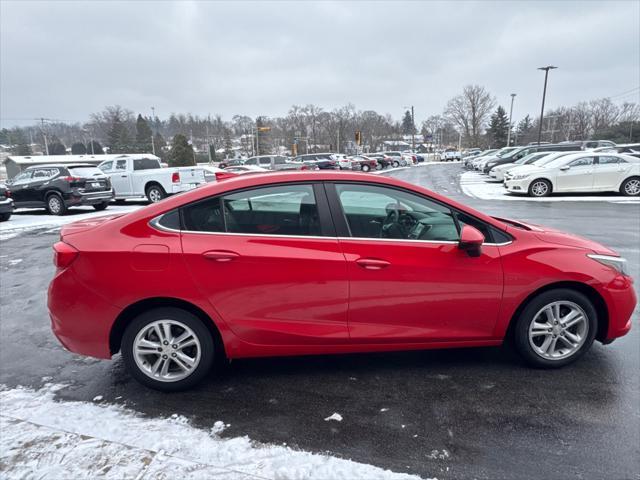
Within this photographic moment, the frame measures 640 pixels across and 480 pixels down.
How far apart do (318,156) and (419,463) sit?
38446 millimetres

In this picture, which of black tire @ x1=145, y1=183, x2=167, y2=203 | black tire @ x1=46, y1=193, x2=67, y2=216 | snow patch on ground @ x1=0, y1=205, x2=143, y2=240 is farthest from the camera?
black tire @ x1=145, y1=183, x2=167, y2=203

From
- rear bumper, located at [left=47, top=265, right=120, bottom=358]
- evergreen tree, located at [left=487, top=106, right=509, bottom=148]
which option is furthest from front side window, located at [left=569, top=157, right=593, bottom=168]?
evergreen tree, located at [left=487, top=106, right=509, bottom=148]

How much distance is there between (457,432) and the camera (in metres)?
2.63

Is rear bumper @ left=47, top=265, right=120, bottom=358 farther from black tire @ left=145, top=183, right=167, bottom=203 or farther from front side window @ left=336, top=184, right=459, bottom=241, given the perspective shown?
black tire @ left=145, top=183, right=167, bottom=203

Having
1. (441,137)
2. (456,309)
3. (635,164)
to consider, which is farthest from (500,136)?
(456,309)

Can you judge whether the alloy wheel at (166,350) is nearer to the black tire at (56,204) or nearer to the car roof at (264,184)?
the car roof at (264,184)

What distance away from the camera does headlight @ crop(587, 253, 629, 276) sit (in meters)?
3.26

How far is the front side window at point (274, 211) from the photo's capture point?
3.05 m

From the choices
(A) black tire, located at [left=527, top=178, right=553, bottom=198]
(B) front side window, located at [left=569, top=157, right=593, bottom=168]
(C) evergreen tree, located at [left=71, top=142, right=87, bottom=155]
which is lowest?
(A) black tire, located at [left=527, top=178, right=553, bottom=198]

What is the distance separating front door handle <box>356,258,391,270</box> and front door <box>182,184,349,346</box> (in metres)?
0.13

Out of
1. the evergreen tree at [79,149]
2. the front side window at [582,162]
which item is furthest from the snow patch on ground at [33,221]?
the evergreen tree at [79,149]

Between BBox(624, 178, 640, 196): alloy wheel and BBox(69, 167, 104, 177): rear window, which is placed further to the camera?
BBox(624, 178, 640, 196): alloy wheel

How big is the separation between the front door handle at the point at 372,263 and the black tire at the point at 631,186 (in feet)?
53.5

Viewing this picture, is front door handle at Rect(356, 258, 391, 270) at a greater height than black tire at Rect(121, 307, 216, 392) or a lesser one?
greater
